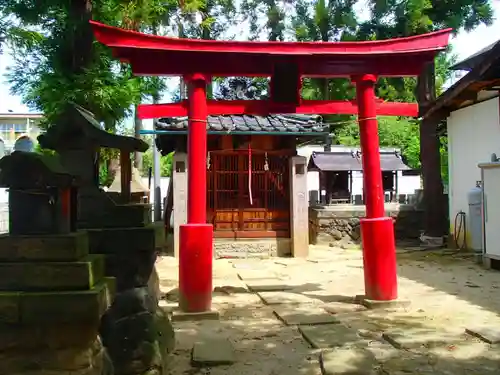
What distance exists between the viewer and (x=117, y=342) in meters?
4.33

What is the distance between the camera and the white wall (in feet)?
41.4

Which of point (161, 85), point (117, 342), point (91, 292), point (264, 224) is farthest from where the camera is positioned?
point (264, 224)

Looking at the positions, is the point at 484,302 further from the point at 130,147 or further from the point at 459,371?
the point at 130,147

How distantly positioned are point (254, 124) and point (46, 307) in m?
11.2

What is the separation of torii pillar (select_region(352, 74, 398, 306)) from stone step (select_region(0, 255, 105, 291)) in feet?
16.1

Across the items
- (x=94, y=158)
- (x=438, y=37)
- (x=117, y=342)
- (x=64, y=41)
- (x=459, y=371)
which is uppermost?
(x=64, y=41)

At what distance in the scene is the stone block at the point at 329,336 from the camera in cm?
549

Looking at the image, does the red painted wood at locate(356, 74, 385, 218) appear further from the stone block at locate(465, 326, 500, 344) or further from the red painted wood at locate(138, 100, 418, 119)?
the stone block at locate(465, 326, 500, 344)

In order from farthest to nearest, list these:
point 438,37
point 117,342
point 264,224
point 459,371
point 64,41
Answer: point 264,224
point 64,41
point 438,37
point 459,371
point 117,342

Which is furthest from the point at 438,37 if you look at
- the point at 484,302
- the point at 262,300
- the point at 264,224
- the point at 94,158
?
the point at 264,224

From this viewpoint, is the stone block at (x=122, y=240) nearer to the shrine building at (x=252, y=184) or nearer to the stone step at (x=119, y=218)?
the stone step at (x=119, y=218)

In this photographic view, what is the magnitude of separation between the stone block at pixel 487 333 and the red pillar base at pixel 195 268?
3.18m

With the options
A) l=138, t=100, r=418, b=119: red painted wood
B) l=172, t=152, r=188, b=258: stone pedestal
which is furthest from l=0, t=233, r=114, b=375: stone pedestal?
l=172, t=152, r=188, b=258: stone pedestal

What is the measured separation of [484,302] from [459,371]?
328cm
